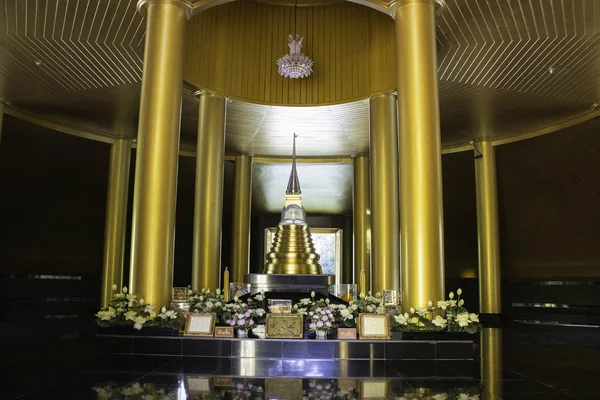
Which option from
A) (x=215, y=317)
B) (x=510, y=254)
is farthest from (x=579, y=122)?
(x=215, y=317)

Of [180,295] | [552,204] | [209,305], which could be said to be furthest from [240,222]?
[209,305]

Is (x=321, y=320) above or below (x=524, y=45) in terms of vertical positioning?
below

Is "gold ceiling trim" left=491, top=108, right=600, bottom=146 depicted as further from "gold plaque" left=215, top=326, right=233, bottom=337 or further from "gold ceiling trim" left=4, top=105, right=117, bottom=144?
"gold ceiling trim" left=4, top=105, right=117, bottom=144

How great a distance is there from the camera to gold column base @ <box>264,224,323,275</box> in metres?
11.8

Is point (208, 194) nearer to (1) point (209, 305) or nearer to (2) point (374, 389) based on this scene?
(1) point (209, 305)

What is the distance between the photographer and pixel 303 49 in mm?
10516

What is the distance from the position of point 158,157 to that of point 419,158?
3.17 meters

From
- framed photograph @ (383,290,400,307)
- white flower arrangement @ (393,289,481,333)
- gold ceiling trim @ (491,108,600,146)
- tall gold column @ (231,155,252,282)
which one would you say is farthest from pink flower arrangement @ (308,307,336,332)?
tall gold column @ (231,155,252,282)

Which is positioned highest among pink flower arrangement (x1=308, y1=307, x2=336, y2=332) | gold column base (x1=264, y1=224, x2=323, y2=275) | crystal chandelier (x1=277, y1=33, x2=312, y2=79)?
crystal chandelier (x1=277, y1=33, x2=312, y2=79)

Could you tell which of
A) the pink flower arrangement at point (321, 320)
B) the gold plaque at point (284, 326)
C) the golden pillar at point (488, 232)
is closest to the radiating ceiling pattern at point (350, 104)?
the golden pillar at point (488, 232)

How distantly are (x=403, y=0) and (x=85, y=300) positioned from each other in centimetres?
1121

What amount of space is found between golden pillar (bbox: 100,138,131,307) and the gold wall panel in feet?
14.8

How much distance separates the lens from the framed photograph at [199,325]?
581cm

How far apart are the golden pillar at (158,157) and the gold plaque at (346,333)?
2.10 meters
